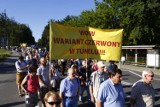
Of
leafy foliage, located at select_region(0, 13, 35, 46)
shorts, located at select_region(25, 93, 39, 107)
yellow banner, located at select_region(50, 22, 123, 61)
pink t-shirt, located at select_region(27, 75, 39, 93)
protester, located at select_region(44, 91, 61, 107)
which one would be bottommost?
shorts, located at select_region(25, 93, 39, 107)

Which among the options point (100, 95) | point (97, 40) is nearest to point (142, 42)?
point (97, 40)

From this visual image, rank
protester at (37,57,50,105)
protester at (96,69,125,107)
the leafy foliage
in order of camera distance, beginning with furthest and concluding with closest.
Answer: the leafy foliage → protester at (37,57,50,105) → protester at (96,69,125,107)

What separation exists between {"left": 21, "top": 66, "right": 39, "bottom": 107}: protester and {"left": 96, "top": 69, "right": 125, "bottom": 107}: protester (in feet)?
12.9

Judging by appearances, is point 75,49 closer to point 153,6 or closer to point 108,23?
point 153,6

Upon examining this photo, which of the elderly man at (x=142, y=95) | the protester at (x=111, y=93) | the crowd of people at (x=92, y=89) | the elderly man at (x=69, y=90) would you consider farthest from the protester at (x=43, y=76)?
the protester at (x=111, y=93)

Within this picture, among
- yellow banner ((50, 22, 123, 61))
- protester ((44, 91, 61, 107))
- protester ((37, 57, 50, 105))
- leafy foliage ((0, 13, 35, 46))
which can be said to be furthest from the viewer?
leafy foliage ((0, 13, 35, 46))

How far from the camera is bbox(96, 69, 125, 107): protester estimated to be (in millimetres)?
6387

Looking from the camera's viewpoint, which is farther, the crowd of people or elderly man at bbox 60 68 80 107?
elderly man at bbox 60 68 80 107

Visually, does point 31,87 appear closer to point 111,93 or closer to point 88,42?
point 88,42

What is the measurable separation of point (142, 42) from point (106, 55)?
5163 cm

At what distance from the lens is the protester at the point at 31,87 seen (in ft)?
33.1

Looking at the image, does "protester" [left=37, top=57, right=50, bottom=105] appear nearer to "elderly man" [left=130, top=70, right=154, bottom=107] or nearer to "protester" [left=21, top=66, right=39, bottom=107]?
"protester" [left=21, top=66, right=39, bottom=107]

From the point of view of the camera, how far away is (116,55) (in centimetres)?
1079

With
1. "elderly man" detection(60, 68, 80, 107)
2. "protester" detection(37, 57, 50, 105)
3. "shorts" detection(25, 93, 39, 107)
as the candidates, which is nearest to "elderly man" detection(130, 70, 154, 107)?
"elderly man" detection(60, 68, 80, 107)
